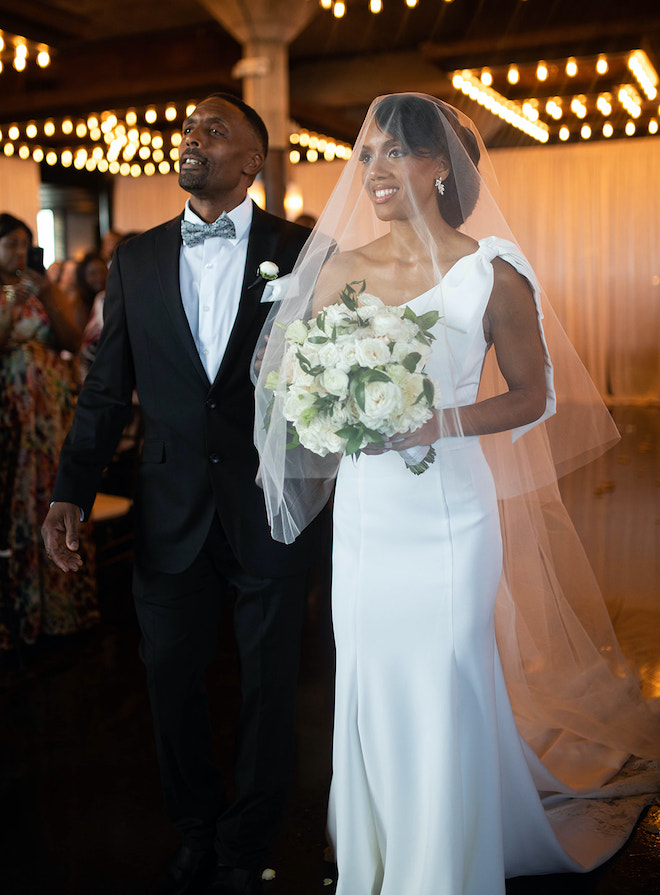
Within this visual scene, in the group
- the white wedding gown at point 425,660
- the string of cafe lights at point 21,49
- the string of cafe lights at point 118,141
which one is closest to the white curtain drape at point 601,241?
the string of cafe lights at point 118,141

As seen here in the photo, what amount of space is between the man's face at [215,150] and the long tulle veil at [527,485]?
11.2 inches

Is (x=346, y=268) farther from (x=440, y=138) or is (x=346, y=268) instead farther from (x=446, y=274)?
(x=440, y=138)

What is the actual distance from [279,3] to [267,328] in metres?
8.19

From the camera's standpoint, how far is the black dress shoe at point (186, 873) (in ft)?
8.26

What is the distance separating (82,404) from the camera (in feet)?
8.19

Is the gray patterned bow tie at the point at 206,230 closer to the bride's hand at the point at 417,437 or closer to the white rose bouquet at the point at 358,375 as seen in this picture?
the white rose bouquet at the point at 358,375

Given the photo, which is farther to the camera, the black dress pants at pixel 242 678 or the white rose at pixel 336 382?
the black dress pants at pixel 242 678

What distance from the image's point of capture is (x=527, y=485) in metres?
2.56

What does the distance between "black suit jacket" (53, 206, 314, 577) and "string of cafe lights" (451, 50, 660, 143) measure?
8.86 metres

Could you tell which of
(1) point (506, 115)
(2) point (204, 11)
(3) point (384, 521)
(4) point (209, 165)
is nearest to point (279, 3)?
(2) point (204, 11)

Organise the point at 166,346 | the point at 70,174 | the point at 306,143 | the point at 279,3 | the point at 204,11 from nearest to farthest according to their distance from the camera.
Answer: the point at 166,346 → the point at 279,3 → the point at 204,11 → the point at 306,143 → the point at 70,174

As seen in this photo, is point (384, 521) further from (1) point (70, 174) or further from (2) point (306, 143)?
(1) point (70, 174)

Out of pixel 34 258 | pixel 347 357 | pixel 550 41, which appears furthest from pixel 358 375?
pixel 550 41

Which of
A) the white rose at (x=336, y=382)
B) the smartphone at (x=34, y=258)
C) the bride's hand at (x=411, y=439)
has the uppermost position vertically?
the smartphone at (x=34, y=258)
